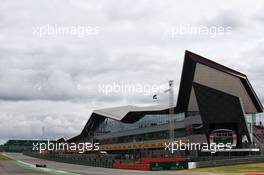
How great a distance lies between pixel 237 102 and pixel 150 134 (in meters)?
41.5

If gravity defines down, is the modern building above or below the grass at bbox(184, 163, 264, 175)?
above

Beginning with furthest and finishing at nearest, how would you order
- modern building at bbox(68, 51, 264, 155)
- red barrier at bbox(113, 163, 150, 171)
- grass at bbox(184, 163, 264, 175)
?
modern building at bbox(68, 51, 264, 155)
red barrier at bbox(113, 163, 150, 171)
grass at bbox(184, 163, 264, 175)

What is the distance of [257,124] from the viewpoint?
337ft

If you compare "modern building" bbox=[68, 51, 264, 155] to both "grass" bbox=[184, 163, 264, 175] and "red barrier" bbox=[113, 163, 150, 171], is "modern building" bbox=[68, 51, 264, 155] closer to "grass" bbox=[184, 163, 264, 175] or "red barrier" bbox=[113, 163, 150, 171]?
"red barrier" bbox=[113, 163, 150, 171]

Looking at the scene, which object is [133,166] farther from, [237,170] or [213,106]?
[213,106]

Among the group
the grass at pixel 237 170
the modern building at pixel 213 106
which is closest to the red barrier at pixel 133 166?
the grass at pixel 237 170

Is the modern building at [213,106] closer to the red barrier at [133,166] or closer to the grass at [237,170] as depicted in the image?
the red barrier at [133,166]

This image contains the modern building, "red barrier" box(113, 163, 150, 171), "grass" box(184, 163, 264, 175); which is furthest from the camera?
the modern building

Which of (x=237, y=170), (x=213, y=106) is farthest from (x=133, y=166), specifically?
(x=213, y=106)

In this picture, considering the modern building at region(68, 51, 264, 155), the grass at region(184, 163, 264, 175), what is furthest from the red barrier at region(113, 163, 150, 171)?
the modern building at region(68, 51, 264, 155)

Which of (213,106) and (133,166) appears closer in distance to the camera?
(133,166)

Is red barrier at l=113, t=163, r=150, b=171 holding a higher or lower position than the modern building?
lower

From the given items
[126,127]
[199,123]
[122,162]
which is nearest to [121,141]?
[126,127]

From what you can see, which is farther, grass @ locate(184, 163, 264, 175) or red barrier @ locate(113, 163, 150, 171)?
red barrier @ locate(113, 163, 150, 171)
